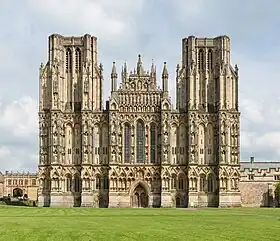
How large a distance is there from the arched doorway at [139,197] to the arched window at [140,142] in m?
4.38

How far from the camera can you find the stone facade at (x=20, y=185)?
642 feet

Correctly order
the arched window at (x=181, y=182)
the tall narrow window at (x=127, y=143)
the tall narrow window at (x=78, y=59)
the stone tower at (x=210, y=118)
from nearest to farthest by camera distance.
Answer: the stone tower at (x=210, y=118) → the tall narrow window at (x=127, y=143) → the arched window at (x=181, y=182) → the tall narrow window at (x=78, y=59)

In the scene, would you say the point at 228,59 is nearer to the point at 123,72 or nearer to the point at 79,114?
the point at 123,72

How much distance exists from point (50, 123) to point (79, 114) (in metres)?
4.87

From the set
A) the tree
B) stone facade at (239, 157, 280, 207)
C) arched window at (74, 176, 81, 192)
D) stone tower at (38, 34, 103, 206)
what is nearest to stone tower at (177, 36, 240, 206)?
stone facade at (239, 157, 280, 207)

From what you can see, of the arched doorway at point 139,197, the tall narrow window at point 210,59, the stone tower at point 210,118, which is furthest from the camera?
the tall narrow window at point 210,59

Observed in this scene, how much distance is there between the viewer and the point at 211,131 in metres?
113

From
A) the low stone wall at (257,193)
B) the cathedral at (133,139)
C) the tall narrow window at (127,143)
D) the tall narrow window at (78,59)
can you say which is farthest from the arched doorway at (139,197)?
the tall narrow window at (78,59)

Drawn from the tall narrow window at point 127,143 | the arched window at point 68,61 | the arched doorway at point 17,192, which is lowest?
the arched doorway at point 17,192

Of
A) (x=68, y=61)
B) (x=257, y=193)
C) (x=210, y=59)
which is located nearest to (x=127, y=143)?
(x=68, y=61)

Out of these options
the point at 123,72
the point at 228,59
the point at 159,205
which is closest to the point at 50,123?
the point at 123,72

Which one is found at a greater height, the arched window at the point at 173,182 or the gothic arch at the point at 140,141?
the gothic arch at the point at 140,141

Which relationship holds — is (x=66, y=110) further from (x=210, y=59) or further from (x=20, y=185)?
(x=20, y=185)

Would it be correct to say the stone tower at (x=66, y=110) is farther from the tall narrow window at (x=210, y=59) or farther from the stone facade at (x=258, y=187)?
the stone facade at (x=258, y=187)
